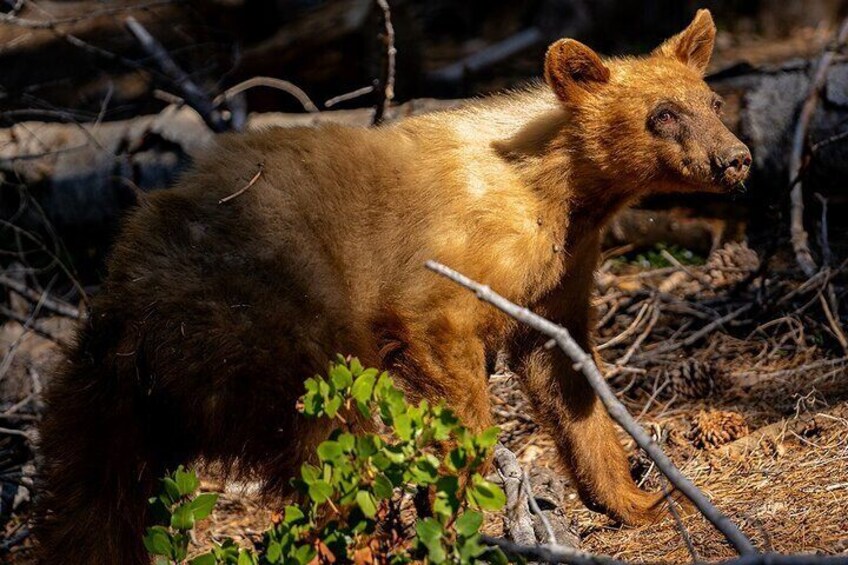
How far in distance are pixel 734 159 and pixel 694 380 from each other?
182cm

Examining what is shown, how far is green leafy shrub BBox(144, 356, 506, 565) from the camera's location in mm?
3330

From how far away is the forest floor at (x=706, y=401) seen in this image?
474 centimetres

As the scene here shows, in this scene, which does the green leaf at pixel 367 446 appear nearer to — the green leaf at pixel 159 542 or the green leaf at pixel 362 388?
the green leaf at pixel 362 388

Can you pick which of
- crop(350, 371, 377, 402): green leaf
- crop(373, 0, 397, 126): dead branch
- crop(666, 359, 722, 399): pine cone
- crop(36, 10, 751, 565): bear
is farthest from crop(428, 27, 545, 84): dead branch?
crop(350, 371, 377, 402): green leaf

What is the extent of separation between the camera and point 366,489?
347 cm

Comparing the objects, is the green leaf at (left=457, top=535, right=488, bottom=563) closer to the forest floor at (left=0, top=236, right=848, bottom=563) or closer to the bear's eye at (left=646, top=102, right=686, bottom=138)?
the forest floor at (left=0, top=236, right=848, bottom=563)

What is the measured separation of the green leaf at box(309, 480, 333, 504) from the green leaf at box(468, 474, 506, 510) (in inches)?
17.7

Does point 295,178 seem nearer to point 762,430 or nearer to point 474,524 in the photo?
point 474,524

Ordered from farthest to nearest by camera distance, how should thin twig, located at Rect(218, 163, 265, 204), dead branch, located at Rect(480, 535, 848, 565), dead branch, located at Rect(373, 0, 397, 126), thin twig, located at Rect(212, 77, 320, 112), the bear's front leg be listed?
thin twig, located at Rect(212, 77, 320, 112)
dead branch, located at Rect(373, 0, 397, 126)
the bear's front leg
thin twig, located at Rect(218, 163, 265, 204)
dead branch, located at Rect(480, 535, 848, 565)

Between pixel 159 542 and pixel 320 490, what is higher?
pixel 320 490

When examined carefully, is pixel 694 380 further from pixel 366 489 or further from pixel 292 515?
pixel 292 515

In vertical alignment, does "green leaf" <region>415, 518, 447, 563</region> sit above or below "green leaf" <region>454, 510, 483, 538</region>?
below

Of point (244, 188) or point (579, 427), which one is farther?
point (579, 427)

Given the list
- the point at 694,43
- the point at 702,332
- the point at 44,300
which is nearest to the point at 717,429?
the point at 702,332
